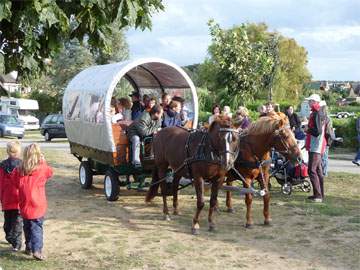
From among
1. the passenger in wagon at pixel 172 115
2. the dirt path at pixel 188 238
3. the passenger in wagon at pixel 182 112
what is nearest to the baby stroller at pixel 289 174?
the dirt path at pixel 188 238

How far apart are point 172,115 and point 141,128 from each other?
3.65ft

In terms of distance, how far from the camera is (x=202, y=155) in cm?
867

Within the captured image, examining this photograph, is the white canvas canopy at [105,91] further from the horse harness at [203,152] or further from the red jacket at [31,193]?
the red jacket at [31,193]

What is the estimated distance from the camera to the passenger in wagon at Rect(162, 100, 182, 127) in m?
11.6

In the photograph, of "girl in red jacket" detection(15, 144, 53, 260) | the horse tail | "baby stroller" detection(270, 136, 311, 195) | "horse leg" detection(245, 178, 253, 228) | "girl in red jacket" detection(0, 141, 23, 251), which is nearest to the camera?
"girl in red jacket" detection(15, 144, 53, 260)

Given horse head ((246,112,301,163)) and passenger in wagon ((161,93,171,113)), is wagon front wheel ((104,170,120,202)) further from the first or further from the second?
horse head ((246,112,301,163))

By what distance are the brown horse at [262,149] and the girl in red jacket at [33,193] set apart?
339 cm

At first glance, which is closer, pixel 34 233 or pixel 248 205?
pixel 34 233

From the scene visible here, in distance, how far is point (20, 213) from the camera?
280 inches

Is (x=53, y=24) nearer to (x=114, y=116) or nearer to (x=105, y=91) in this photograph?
(x=105, y=91)

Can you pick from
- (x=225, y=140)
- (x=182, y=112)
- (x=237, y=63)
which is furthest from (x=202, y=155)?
(x=237, y=63)

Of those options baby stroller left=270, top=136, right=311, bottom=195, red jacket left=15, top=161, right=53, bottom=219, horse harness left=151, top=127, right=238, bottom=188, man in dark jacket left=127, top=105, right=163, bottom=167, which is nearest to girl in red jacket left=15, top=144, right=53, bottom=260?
red jacket left=15, top=161, right=53, bottom=219

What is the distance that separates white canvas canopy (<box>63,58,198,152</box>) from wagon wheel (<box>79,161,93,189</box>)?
1.82 ft

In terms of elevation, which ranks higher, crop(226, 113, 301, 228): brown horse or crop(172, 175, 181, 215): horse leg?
crop(226, 113, 301, 228): brown horse
